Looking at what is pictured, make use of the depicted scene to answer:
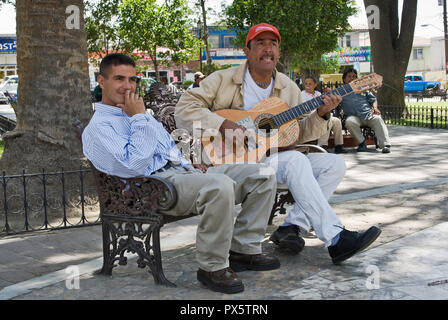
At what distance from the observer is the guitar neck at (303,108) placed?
4.46 meters

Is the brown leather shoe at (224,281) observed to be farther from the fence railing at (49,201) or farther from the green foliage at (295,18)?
the green foliage at (295,18)

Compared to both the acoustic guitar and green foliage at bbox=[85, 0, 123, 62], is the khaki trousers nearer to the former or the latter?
the acoustic guitar

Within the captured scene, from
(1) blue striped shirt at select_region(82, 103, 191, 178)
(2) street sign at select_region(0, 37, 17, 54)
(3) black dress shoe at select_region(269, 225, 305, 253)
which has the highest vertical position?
(2) street sign at select_region(0, 37, 17, 54)

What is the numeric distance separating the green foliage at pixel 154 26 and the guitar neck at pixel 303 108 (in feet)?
79.6

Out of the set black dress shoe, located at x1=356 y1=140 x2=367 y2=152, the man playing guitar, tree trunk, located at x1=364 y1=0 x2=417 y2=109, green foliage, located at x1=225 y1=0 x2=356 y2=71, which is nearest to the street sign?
green foliage, located at x1=225 y1=0 x2=356 y2=71

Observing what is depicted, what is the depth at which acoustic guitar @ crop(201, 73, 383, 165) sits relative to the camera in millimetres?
4375

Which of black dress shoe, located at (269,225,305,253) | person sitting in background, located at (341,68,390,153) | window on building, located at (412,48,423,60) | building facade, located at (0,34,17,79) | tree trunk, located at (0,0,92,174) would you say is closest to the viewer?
black dress shoe, located at (269,225,305,253)

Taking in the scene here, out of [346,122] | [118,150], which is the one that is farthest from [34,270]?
[346,122]

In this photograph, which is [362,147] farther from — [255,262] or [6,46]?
[6,46]

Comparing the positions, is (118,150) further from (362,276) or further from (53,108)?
(53,108)

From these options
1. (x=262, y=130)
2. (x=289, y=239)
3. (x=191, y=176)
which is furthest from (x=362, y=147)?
(x=191, y=176)

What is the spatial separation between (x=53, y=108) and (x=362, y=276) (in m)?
4.38

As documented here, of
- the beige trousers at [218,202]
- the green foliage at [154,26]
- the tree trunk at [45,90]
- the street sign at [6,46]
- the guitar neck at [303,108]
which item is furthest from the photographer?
the street sign at [6,46]

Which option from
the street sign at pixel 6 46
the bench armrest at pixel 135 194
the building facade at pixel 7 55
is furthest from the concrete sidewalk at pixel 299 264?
the street sign at pixel 6 46
